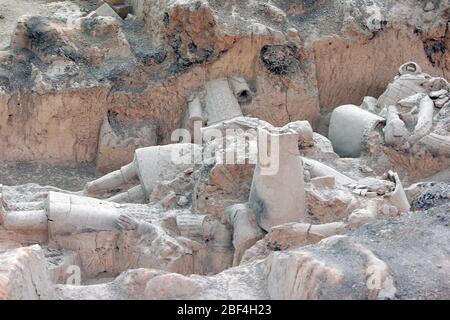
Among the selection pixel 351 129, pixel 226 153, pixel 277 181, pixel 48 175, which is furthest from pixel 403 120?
pixel 48 175

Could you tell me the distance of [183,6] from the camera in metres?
10.3

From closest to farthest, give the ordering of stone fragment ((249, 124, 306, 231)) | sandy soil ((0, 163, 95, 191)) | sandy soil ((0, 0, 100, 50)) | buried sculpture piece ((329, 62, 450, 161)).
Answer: stone fragment ((249, 124, 306, 231)) < buried sculpture piece ((329, 62, 450, 161)) < sandy soil ((0, 163, 95, 191)) < sandy soil ((0, 0, 100, 50))

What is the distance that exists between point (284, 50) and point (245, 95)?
0.84 meters

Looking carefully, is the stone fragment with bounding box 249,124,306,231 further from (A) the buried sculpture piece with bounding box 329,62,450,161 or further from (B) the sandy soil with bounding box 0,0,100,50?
(B) the sandy soil with bounding box 0,0,100,50

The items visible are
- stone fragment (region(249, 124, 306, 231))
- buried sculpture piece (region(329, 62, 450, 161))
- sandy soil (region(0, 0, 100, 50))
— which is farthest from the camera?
sandy soil (region(0, 0, 100, 50))

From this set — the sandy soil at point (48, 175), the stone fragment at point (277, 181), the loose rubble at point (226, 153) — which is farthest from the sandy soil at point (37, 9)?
the stone fragment at point (277, 181)

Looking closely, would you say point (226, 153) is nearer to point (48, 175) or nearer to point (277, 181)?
point (277, 181)

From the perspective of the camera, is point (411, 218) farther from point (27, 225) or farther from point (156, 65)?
point (156, 65)

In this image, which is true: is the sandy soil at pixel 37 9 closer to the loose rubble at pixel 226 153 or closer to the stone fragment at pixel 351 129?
the loose rubble at pixel 226 153

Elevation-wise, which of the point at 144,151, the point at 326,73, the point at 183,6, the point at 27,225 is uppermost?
the point at 183,6

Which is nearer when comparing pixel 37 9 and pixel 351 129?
pixel 351 129

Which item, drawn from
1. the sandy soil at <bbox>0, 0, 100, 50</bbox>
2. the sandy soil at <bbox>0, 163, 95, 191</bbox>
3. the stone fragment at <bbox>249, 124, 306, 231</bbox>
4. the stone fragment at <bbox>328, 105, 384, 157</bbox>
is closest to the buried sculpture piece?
the stone fragment at <bbox>328, 105, 384, 157</bbox>
